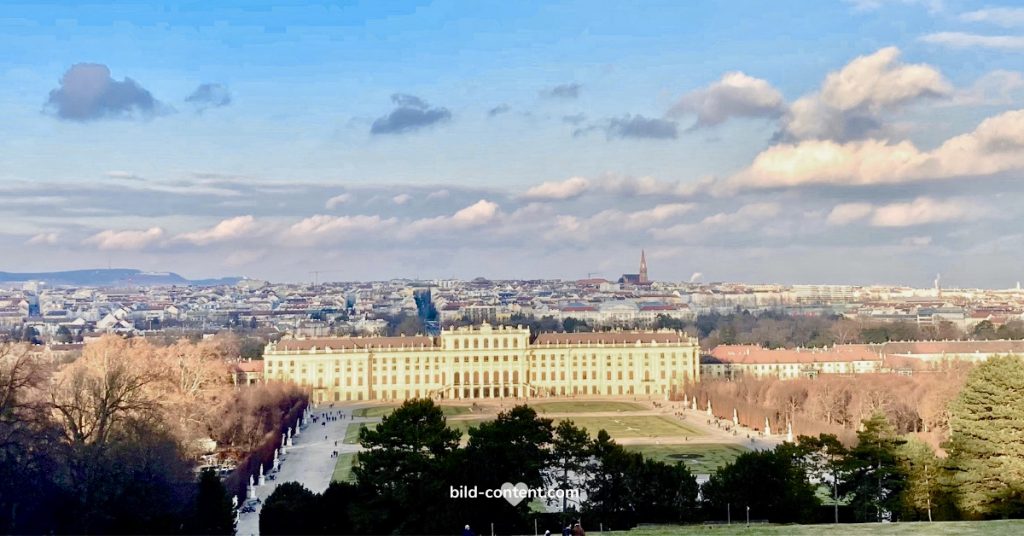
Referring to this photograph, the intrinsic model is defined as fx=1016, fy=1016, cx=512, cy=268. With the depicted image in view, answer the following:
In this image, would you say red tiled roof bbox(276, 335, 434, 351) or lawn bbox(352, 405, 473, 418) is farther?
red tiled roof bbox(276, 335, 434, 351)

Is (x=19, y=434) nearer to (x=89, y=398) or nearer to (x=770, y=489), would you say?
(x=89, y=398)

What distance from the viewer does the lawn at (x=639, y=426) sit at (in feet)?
180

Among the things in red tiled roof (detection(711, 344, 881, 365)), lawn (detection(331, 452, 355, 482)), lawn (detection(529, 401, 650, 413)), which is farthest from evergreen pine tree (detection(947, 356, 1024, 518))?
red tiled roof (detection(711, 344, 881, 365))

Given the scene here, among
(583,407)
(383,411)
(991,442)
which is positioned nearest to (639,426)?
(583,407)

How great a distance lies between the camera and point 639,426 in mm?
59312

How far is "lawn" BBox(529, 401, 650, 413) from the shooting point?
6900cm

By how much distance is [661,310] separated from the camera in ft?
494

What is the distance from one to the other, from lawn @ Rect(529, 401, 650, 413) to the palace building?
8.66m

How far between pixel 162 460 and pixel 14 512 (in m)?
5.75

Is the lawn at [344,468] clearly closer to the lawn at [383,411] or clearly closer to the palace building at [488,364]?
the lawn at [383,411]

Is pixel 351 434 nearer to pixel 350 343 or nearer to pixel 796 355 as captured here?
pixel 350 343

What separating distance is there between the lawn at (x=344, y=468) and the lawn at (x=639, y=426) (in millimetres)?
12831

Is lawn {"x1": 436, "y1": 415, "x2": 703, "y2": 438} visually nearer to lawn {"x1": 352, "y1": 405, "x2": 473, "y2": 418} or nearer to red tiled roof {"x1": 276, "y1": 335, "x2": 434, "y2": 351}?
lawn {"x1": 352, "y1": 405, "x2": 473, "y2": 418}

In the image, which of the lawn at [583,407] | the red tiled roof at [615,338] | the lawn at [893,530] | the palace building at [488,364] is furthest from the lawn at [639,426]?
the lawn at [893,530]
